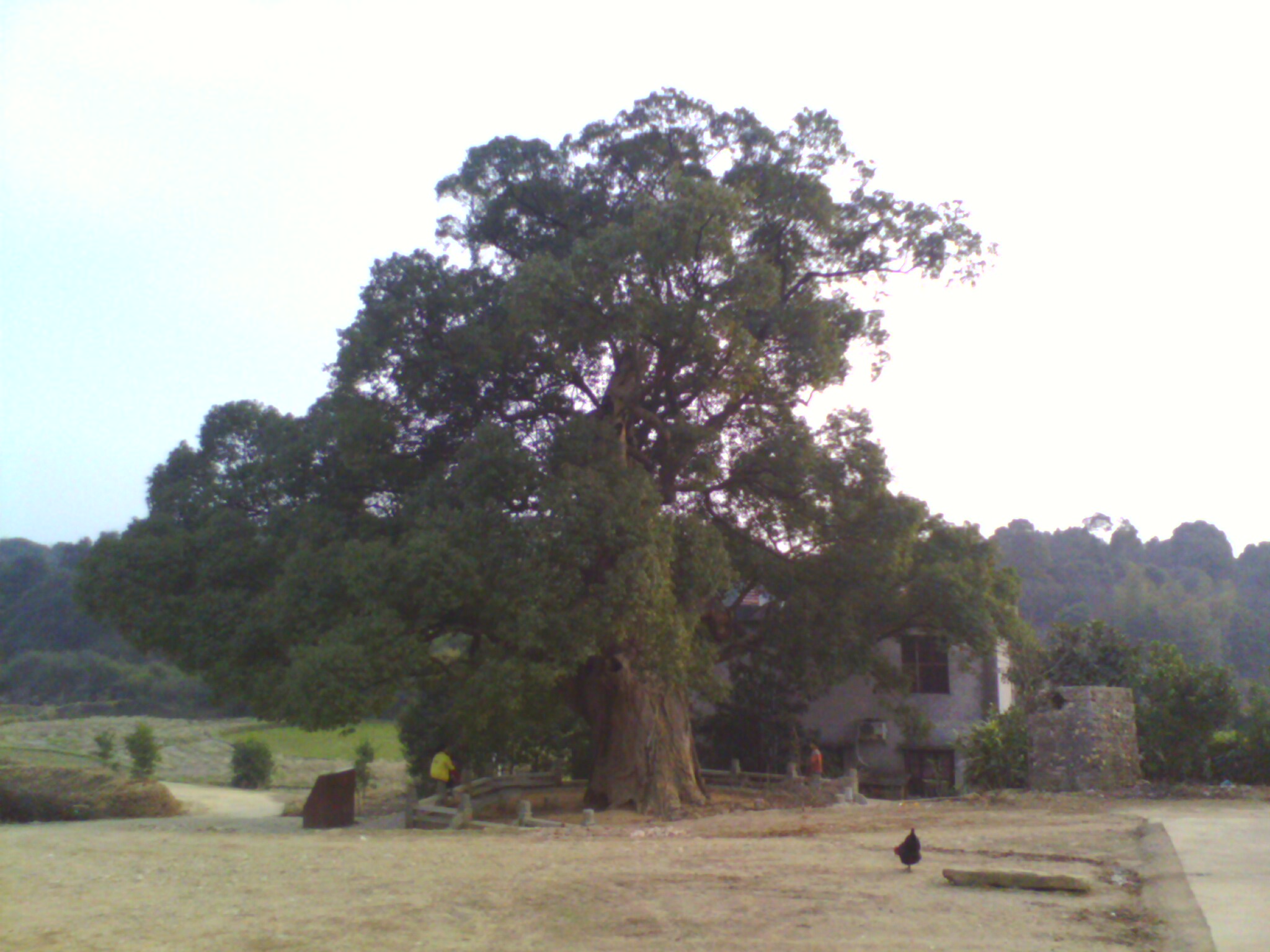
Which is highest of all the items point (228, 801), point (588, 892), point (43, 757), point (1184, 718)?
point (1184, 718)

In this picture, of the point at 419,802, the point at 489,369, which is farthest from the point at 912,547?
the point at 419,802

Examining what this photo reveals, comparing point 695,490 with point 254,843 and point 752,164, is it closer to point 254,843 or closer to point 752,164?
point 752,164

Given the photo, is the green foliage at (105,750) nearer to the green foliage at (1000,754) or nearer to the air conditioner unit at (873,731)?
the air conditioner unit at (873,731)

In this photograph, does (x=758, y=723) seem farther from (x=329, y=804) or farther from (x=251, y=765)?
(x=251, y=765)

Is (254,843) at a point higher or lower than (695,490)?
lower

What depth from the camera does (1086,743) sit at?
16.0m

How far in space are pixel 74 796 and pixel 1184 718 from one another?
21853 mm

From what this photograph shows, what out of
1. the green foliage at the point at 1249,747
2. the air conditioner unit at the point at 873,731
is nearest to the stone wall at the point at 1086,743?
the green foliage at the point at 1249,747

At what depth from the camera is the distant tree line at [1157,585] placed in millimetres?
49844

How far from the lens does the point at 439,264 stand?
19672mm

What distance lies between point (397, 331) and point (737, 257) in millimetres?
6377

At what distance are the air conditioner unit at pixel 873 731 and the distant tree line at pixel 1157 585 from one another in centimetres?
1799

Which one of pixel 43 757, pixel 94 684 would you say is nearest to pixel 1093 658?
pixel 43 757

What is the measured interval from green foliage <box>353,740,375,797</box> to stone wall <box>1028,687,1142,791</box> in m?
17.9
